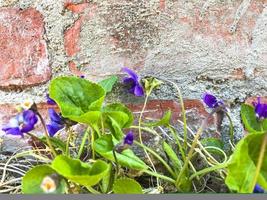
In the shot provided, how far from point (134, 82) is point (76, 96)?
14 centimetres

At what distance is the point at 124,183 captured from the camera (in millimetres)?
823

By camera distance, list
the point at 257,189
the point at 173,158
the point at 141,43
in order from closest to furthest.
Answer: the point at 257,189 < the point at 173,158 < the point at 141,43

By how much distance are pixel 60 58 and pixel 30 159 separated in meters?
0.16

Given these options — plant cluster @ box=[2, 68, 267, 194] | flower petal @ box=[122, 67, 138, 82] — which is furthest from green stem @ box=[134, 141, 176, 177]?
flower petal @ box=[122, 67, 138, 82]

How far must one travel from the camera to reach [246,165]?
752 mm

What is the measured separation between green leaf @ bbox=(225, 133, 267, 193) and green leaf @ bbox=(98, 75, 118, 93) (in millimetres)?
266

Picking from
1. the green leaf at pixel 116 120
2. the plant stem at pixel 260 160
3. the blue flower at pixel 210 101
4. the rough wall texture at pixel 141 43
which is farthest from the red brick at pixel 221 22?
the plant stem at pixel 260 160

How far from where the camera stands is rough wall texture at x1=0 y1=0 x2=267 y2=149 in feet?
3.33

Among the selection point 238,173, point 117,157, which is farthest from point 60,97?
point 238,173

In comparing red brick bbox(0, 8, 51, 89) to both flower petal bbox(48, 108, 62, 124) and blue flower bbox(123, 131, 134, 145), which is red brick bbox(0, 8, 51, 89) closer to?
flower petal bbox(48, 108, 62, 124)

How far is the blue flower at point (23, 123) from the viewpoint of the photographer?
847 mm

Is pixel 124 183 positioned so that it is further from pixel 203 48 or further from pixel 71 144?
pixel 203 48

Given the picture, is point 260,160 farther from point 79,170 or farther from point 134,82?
point 134,82

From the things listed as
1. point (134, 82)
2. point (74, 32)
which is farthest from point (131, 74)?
point (74, 32)
